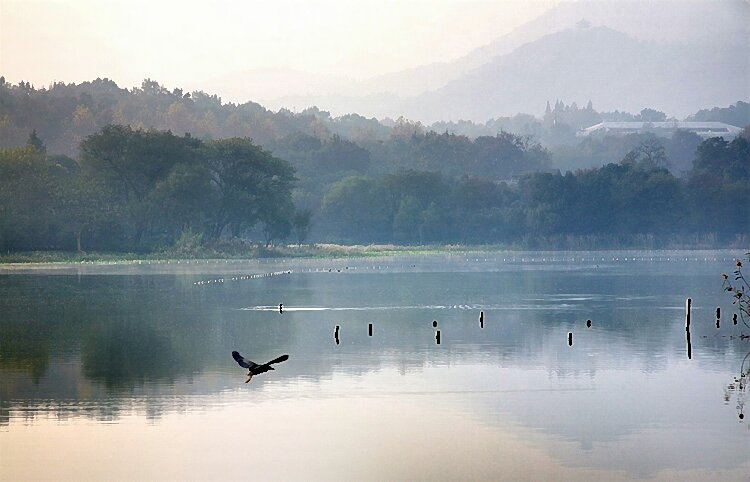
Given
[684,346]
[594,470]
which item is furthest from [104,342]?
[594,470]

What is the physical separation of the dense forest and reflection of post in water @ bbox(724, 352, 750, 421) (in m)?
75.2

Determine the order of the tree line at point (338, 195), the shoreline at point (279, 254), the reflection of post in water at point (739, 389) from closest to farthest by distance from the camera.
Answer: the reflection of post in water at point (739, 389) → the shoreline at point (279, 254) → the tree line at point (338, 195)

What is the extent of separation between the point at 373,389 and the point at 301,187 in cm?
11382

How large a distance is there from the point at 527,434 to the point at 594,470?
2.64 meters

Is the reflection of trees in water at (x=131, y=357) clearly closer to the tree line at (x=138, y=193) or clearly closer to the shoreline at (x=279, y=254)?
the shoreline at (x=279, y=254)

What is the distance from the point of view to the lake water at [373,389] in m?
20.1

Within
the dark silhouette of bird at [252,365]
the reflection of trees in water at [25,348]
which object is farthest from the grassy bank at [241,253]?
the dark silhouette of bird at [252,365]

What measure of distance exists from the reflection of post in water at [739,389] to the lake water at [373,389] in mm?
85

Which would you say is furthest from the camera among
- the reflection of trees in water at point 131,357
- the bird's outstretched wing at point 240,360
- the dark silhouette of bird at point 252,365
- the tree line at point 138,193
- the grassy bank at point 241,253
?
the tree line at point 138,193

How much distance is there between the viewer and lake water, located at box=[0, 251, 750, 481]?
20078 mm

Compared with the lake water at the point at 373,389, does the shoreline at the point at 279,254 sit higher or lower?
higher

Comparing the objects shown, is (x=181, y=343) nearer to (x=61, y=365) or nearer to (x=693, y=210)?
(x=61, y=365)

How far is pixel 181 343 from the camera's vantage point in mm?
35906

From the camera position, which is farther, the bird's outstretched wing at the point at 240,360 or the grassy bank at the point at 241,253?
the grassy bank at the point at 241,253
